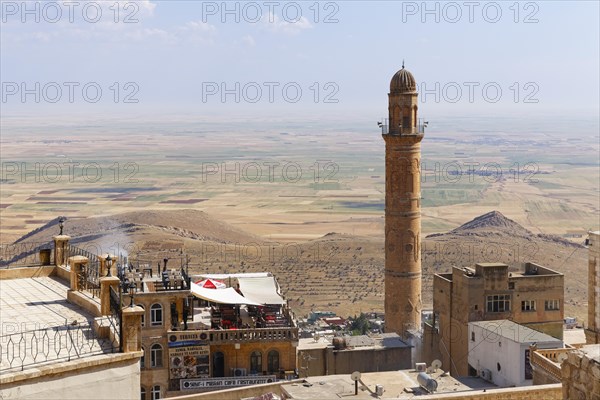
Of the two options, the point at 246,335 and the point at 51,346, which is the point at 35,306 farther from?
the point at 246,335

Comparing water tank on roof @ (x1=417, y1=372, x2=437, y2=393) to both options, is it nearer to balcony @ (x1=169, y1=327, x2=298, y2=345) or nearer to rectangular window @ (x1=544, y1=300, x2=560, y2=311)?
balcony @ (x1=169, y1=327, x2=298, y2=345)

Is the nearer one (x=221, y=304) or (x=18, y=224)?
(x=221, y=304)

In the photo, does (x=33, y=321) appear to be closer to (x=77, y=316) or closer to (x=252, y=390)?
(x=77, y=316)

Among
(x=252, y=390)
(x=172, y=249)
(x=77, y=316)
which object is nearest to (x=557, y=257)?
(x=172, y=249)

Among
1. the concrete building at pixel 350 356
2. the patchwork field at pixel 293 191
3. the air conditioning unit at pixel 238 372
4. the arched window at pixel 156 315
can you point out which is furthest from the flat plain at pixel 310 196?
the arched window at pixel 156 315

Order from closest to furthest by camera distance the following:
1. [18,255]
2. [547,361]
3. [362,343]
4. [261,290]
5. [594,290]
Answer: [547,361] < [594,290] < [261,290] < [362,343] < [18,255]

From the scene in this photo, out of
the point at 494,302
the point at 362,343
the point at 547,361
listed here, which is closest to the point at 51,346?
the point at 547,361
